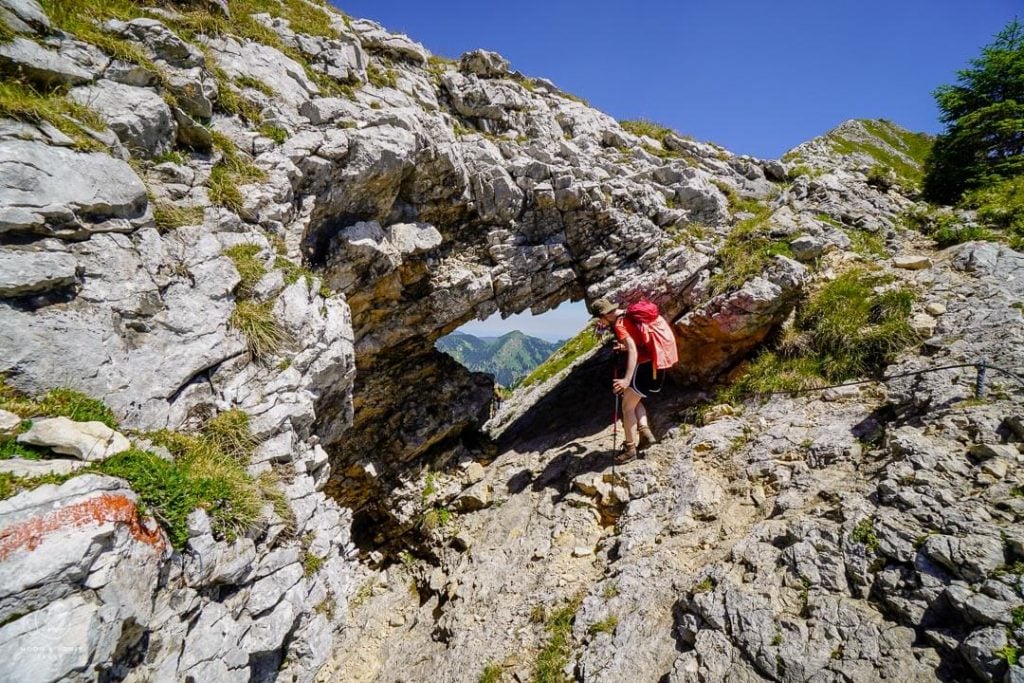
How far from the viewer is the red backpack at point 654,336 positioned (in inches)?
394

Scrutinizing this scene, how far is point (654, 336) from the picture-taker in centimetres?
1008

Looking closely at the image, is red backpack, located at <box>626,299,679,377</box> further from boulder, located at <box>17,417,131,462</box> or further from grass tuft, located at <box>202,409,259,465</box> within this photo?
boulder, located at <box>17,417,131,462</box>

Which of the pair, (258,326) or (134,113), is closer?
(134,113)

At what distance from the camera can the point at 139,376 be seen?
19.4 ft

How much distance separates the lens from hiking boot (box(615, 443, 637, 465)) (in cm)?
1050

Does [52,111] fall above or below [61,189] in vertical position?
above

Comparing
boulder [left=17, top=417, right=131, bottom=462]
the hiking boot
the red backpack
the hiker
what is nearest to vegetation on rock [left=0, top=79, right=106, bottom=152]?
boulder [left=17, top=417, right=131, bottom=462]

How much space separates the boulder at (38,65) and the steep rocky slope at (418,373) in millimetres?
43

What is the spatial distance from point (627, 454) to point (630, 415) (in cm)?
104

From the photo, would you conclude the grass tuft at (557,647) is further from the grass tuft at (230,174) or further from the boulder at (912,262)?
the boulder at (912,262)

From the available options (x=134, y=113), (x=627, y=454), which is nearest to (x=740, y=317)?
(x=627, y=454)

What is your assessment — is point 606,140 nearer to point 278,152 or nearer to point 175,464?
point 278,152

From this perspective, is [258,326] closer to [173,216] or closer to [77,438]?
[173,216]

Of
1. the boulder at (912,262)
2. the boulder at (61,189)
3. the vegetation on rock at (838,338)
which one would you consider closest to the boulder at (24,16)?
the boulder at (61,189)
